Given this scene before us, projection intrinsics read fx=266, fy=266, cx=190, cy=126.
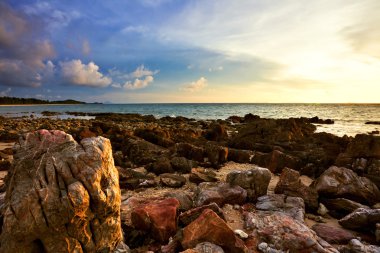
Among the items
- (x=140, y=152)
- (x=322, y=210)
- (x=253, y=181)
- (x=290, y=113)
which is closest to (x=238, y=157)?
(x=140, y=152)

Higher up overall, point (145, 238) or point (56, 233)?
point (56, 233)

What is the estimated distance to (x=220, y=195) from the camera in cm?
717

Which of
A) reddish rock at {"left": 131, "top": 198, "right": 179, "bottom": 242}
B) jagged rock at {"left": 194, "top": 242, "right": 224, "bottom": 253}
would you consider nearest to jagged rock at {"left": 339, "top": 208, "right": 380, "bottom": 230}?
jagged rock at {"left": 194, "top": 242, "right": 224, "bottom": 253}

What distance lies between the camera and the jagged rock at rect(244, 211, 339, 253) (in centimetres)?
488

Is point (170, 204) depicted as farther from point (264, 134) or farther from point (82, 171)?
point (264, 134)

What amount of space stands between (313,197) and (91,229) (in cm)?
603

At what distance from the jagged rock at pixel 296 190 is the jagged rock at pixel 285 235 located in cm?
196

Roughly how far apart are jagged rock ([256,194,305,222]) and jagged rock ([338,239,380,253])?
1278 mm

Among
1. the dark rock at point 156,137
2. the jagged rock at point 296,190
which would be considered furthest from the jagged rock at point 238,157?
the jagged rock at point 296,190

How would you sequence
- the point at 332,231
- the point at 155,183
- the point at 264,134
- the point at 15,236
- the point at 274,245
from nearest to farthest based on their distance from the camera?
the point at 15,236, the point at 274,245, the point at 332,231, the point at 155,183, the point at 264,134

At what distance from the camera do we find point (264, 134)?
65.1ft

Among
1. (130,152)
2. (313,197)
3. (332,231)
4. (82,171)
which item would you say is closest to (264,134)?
(130,152)

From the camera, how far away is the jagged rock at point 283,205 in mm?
6744

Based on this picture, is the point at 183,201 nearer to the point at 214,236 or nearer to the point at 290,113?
the point at 214,236
